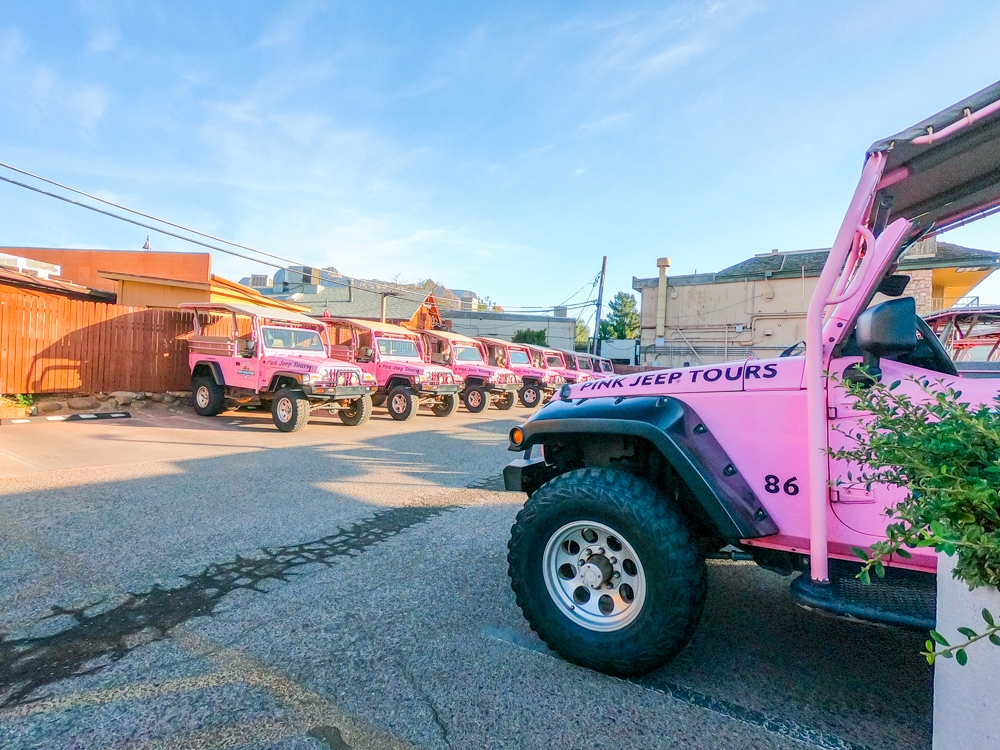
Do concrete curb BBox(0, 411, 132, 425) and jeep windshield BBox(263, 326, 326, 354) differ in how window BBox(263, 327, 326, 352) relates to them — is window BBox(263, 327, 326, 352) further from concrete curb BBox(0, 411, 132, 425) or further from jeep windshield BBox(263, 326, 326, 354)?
concrete curb BBox(0, 411, 132, 425)

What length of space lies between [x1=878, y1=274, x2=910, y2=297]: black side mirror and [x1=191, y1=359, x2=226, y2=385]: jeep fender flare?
11.2m

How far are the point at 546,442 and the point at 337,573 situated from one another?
1.70m

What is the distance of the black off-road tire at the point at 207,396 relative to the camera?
36.7 ft

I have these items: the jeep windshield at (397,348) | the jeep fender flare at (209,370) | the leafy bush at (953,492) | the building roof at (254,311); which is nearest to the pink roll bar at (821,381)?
the leafy bush at (953,492)

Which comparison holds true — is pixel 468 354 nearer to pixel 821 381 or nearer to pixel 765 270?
pixel 821 381

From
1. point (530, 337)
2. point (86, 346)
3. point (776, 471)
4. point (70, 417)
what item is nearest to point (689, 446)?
point (776, 471)

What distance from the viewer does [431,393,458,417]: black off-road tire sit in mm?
13734

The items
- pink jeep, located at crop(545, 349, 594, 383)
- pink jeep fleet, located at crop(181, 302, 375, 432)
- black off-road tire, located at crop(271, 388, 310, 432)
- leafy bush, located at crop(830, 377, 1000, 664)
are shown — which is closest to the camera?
leafy bush, located at crop(830, 377, 1000, 664)

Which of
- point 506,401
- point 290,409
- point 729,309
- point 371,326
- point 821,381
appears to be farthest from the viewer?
point 729,309

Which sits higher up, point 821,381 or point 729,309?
point 729,309

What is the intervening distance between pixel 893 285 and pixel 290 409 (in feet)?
31.0

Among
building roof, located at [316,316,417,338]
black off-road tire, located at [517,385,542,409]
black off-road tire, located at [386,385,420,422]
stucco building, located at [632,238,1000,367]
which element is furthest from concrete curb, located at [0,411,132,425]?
stucco building, located at [632,238,1000,367]

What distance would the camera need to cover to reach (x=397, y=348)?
13664 millimetres

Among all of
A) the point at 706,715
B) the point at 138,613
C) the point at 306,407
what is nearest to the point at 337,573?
the point at 138,613
